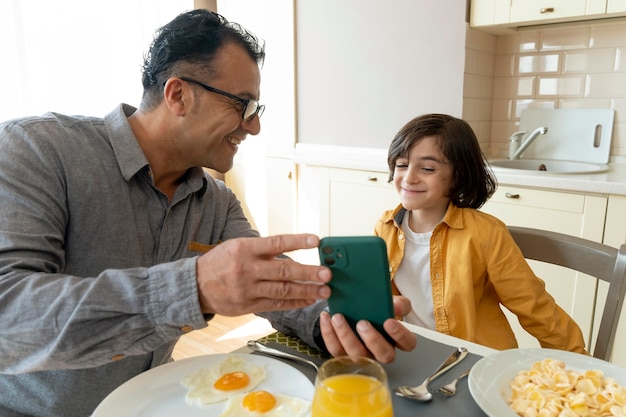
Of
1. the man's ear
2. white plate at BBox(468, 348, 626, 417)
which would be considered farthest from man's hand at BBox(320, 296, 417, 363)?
the man's ear

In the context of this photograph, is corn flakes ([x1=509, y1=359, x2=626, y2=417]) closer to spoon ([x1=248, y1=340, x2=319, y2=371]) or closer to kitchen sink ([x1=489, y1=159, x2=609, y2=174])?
spoon ([x1=248, y1=340, x2=319, y2=371])

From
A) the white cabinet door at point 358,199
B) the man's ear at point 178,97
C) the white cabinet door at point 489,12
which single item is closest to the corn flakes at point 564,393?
Answer: the man's ear at point 178,97

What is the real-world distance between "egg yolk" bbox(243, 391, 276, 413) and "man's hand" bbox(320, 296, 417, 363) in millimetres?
142

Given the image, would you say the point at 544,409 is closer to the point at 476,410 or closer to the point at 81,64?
the point at 476,410

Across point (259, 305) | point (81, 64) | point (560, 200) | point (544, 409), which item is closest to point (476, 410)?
point (544, 409)

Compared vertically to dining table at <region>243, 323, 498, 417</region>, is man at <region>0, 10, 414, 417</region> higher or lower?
higher

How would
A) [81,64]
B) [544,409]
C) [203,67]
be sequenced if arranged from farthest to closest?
[81,64]
[203,67]
[544,409]

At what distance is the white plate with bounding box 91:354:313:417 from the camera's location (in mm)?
644

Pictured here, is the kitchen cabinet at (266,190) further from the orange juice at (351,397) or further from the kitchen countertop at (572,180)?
the orange juice at (351,397)

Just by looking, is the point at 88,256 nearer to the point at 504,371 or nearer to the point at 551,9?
the point at 504,371

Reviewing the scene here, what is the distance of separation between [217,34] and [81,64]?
1.89 meters

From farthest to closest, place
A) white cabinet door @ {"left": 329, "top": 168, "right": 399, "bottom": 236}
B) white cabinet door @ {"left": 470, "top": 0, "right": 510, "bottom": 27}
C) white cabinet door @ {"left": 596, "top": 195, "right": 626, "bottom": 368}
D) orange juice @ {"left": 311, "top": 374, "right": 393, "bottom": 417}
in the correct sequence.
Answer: white cabinet door @ {"left": 329, "top": 168, "right": 399, "bottom": 236} → white cabinet door @ {"left": 470, "top": 0, "right": 510, "bottom": 27} → white cabinet door @ {"left": 596, "top": 195, "right": 626, "bottom": 368} → orange juice @ {"left": 311, "top": 374, "right": 393, "bottom": 417}

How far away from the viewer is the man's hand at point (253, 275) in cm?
65

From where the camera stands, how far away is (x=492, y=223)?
4.26 feet
